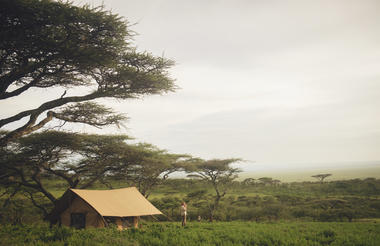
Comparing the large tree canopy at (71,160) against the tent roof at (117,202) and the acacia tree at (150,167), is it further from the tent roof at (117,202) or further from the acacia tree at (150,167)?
the tent roof at (117,202)

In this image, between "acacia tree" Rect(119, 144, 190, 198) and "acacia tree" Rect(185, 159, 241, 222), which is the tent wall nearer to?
"acacia tree" Rect(119, 144, 190, 198)

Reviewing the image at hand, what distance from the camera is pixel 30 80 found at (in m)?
12.6

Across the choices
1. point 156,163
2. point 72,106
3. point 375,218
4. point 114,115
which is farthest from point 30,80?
point 375,218

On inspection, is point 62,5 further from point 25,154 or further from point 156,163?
point 156,163

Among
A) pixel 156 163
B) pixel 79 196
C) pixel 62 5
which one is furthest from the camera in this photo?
pixel 156 163

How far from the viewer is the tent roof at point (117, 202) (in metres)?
14.6

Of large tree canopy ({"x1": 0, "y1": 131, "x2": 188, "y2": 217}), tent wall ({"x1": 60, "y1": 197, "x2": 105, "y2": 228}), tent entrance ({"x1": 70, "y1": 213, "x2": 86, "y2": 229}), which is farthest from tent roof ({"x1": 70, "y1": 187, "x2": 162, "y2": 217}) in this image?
large tree canopy ({"x1": 0, "y1": 131, "x2": 188, "y2": 217})

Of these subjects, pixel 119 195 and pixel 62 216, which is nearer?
pixel 62 216

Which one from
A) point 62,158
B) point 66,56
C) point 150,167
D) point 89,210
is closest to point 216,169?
point 150,167

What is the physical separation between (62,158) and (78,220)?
5.92 meters

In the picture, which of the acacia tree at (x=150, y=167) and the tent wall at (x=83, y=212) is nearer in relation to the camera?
the tent wall at (x=83, y=212)

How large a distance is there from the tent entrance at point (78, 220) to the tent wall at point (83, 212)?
0.18m

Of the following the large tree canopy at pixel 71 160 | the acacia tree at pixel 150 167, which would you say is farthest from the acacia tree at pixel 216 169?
the large tree canopy at pixel 71 160

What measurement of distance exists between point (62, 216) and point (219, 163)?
15943 mm
